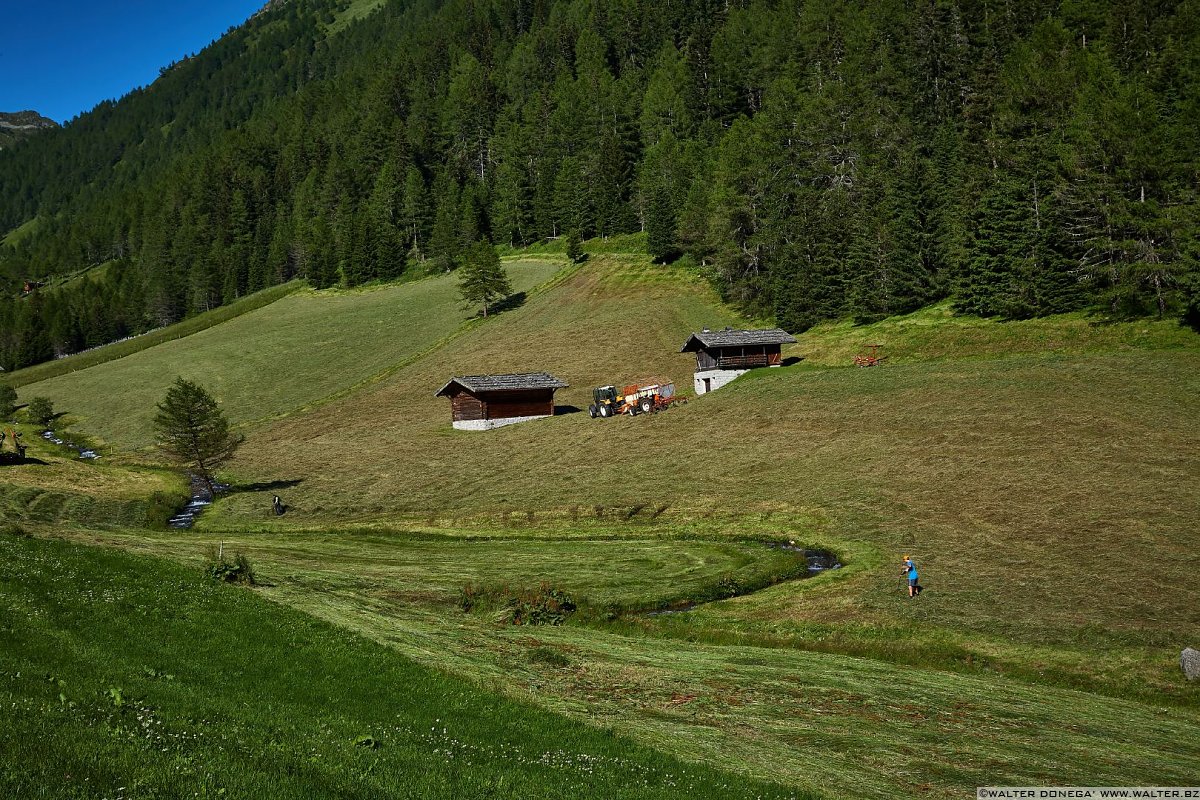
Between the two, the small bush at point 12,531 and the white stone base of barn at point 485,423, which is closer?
the small bush at point 12,531

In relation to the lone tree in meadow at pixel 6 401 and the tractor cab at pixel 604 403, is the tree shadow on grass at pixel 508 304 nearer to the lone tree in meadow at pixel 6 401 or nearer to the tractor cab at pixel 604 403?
the tractor cab at pixel 604 403

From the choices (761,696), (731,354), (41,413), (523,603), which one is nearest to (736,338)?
(731,354)

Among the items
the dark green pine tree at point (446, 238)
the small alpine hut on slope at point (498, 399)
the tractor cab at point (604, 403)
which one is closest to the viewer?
the tractor cab at point (604, 403)

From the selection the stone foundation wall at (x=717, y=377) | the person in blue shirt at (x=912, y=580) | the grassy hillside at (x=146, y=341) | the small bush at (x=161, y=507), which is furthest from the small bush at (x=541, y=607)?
the grassy hillside at (x=146, y=341)

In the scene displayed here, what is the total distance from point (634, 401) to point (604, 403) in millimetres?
Result: 2884

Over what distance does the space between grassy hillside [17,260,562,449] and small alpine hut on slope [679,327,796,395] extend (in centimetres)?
4597

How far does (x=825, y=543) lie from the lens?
144 ft

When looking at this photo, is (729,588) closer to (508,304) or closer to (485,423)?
(485,423)

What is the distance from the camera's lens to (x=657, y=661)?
Answer: 24.9 metres

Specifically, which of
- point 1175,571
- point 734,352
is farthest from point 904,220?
point 1175,571

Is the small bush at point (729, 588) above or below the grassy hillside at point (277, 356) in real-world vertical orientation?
below

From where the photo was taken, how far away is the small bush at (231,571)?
2844 cm

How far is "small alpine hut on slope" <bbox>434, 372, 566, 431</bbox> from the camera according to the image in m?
83.2

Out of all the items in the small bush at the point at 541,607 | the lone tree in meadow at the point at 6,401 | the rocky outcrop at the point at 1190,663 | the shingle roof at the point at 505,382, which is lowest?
the rocky outcrop at the point at 1190,663
